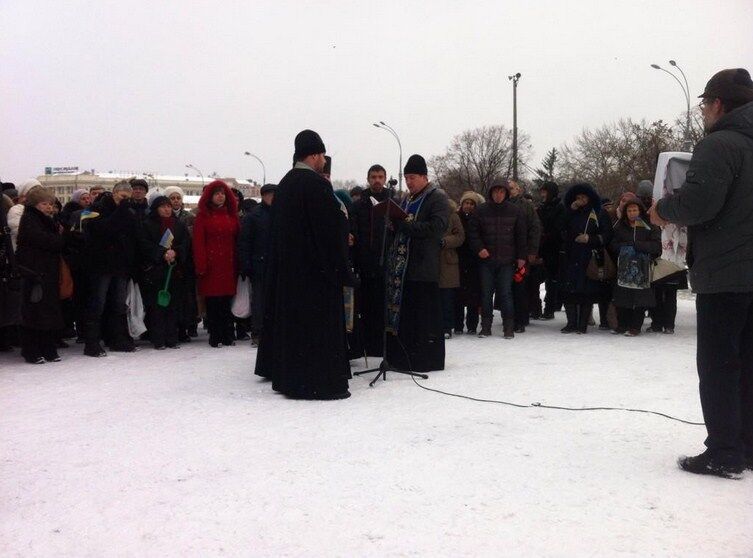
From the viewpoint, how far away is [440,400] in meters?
5.64

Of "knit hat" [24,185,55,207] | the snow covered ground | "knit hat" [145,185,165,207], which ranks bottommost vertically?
the snow covered ground

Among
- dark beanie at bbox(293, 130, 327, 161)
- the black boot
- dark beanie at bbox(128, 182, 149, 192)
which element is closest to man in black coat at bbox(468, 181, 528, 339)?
the black boot

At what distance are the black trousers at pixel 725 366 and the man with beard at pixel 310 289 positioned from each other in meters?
2.87

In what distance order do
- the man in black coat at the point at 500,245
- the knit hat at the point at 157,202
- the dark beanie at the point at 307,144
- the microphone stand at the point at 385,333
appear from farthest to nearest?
the man in black coat at the point at 500,245, the knit hat at the point at 157,202, the microphone stand at the point at 385,333, the dark beanie at the point at 307,144

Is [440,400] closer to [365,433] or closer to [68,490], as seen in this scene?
[365,433]

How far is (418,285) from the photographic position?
6.95 m

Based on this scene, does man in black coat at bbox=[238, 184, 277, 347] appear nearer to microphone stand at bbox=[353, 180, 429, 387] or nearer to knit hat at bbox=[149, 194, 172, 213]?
knit hat at bbox=[149, 194, 172, 213]

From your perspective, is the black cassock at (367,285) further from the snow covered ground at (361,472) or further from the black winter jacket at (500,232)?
the black winter jacket at (500,232)

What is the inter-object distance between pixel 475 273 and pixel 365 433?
5.16m

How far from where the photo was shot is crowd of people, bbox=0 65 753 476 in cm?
381

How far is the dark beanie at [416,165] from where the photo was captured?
6953 mm

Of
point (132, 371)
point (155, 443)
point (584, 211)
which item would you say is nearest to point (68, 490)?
point (155, 443)

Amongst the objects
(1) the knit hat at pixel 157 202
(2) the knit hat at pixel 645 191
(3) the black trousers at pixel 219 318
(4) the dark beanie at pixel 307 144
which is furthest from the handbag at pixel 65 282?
Answer: (2) the knit hat at pixel 645 191

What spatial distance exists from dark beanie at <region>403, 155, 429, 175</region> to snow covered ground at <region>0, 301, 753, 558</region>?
6.78 ft
